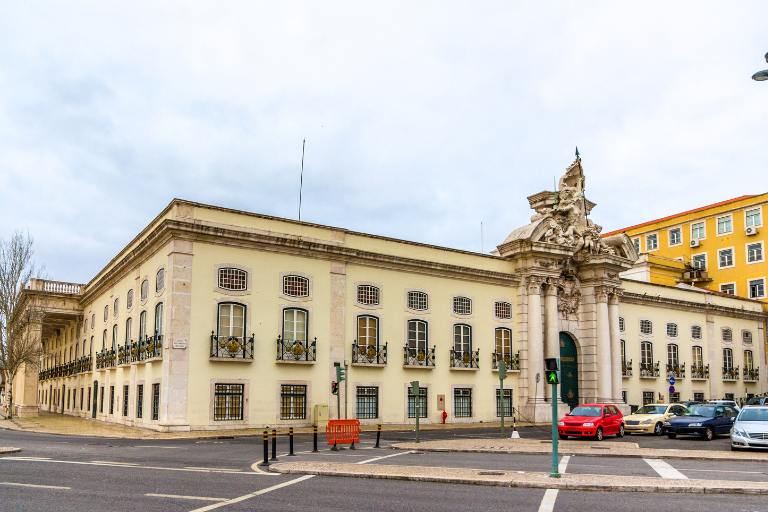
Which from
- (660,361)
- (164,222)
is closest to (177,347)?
(164,222)

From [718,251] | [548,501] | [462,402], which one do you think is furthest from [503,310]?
[718,251]

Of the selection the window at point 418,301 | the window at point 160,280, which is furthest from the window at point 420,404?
the window at point 160,280

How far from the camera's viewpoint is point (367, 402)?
3681cm

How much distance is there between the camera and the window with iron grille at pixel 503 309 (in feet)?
142

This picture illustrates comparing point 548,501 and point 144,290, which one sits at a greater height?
point 144,290

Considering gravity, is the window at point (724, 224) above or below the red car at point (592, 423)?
above

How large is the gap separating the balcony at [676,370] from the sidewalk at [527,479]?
40034 mm

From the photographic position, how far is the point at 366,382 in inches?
1446

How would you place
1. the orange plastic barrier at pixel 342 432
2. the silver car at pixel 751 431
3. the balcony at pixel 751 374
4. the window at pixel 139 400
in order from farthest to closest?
the balcony at pixel 751 374 → the window at pixel 139 400 → the orange plastic barrier at pixel 342 432 → the silver car at pixel 751 431

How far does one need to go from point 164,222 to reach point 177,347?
551 centimetres

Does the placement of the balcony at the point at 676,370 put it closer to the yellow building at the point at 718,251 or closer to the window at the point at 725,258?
the yellow building at the point at 718,251

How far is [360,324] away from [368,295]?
5.21 ft

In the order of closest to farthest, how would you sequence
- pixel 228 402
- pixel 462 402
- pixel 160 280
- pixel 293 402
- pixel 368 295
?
pixel 228 402 → pixel 160 280 → pixel 293 402 → pixel 368 295 → pixel 462 402

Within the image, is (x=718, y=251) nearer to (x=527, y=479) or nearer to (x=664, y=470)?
(x=664, y=470)
